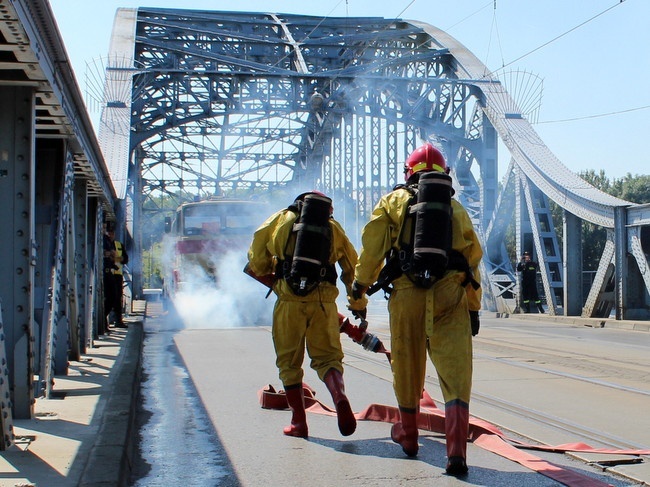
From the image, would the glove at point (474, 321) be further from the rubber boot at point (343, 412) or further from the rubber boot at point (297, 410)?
the rubber boot at point (297, 410)

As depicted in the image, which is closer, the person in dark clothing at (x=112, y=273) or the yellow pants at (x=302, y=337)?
the yellow pants at (x=302, y=337)

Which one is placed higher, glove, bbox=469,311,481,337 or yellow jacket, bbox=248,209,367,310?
yellow jacket, bbox=248,209,367,310

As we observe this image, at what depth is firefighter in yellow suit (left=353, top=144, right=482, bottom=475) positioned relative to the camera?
5078 mm

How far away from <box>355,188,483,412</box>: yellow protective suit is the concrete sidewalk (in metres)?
1.76

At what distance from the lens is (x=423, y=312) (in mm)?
5316

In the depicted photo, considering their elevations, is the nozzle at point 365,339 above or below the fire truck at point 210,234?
below

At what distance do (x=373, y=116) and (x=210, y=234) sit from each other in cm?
1190

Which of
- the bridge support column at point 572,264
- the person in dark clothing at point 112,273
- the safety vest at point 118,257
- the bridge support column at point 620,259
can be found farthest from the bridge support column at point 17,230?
the bridge support column at point 572,264

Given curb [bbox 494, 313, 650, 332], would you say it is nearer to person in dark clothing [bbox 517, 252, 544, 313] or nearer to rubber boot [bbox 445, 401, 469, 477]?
person in dark clothing [bbox 517, 252, 544, 313]

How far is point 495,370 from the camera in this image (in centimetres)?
1038

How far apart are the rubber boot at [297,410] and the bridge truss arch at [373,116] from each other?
42.2 ft

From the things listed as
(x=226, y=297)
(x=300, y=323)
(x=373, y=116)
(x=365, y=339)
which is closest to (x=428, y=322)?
(x=300, y=323)

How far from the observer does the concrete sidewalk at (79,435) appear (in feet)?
15.4

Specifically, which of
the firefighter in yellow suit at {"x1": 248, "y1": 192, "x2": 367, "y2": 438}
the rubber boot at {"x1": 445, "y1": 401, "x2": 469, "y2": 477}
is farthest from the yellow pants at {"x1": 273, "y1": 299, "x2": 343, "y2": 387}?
the rubber boot at {"x1": 445, "y1": 401, "x2": 469, "y2": 477}
